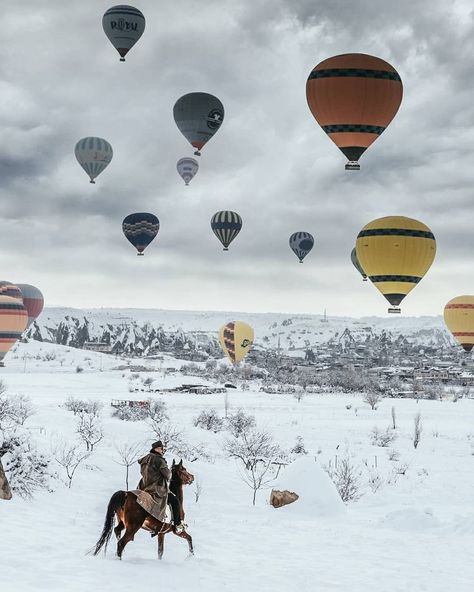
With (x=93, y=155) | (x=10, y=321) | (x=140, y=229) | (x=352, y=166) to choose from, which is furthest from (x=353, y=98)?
(x=10, y=321)

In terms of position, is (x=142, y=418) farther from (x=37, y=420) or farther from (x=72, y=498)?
(x=72, y=498)

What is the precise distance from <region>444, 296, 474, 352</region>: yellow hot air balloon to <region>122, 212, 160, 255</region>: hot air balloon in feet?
79.2

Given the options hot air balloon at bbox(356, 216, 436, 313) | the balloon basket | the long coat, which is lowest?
the long coat

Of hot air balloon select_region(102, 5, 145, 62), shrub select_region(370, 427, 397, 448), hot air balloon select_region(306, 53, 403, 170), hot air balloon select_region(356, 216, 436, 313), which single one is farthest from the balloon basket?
shrub select_region(370, 427, 397, 448)

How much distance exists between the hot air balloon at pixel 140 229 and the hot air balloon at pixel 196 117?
11.4 m

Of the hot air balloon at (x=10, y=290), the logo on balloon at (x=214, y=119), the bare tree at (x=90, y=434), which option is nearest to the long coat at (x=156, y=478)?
the bare tree at (x=90, y=434)

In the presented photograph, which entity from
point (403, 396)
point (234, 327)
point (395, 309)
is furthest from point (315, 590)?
point (403, 396)

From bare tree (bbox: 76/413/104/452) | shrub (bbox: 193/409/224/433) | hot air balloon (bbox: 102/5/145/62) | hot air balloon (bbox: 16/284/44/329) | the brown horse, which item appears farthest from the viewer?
hot air balloon (bbox: 16/284/44/329)

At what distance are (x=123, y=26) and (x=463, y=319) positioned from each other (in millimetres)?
33327

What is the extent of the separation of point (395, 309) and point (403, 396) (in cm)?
7372

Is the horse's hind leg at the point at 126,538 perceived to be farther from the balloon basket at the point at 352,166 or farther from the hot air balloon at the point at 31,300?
the hot air balloon at the point at 31,300

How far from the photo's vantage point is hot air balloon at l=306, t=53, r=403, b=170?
101ft

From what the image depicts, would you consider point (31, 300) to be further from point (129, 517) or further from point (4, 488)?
point (129, 517)

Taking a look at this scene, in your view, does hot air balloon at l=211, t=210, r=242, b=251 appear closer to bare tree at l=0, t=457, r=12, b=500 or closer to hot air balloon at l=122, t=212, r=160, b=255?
hot air balloon at l=122, t=212, r=160, b=255
